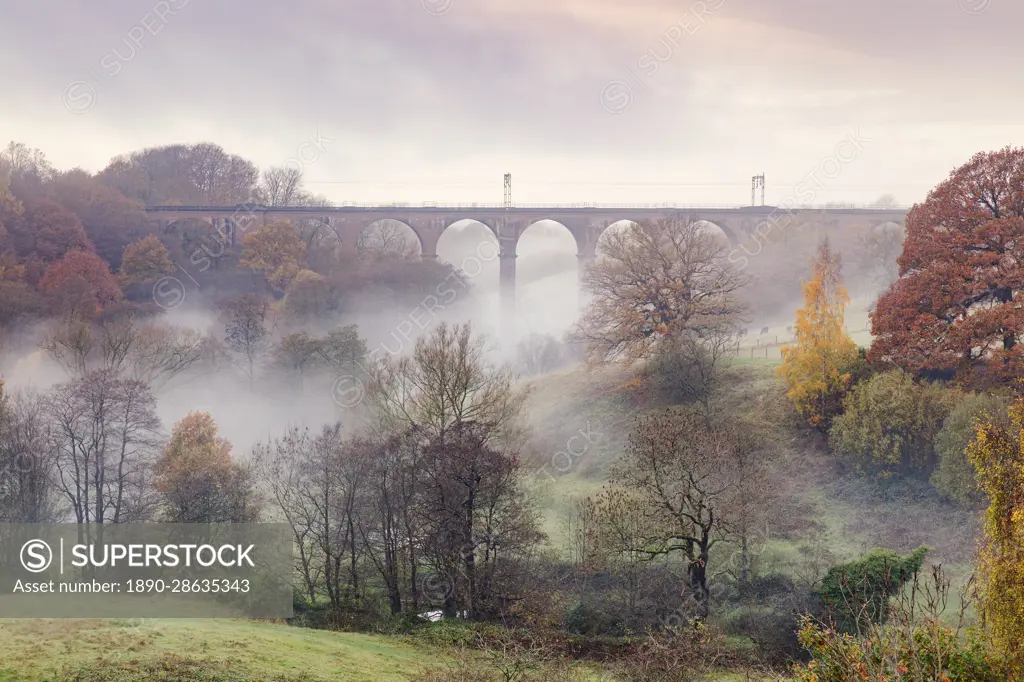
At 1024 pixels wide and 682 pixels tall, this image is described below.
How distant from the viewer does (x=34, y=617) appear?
19531 mm

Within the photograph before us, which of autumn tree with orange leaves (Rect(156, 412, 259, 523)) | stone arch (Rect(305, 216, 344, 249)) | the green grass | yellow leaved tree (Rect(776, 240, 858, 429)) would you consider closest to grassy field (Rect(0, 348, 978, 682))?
the green grass

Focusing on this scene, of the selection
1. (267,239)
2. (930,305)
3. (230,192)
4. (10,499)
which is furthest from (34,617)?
(230,192)

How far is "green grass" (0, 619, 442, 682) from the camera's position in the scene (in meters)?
15.8

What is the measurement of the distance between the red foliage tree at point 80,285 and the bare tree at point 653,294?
3500 centimetres

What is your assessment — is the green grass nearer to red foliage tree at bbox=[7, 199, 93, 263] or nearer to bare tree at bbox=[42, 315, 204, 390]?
bare tree at bbox=[42, 315, 204, 390]

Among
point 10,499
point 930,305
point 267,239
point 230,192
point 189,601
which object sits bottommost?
point 189,601

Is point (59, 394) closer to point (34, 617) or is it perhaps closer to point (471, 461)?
point (34, 617)

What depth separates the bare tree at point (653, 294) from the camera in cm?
3828

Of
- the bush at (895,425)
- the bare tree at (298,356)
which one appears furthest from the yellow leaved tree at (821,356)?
the bare tree at (298,356)

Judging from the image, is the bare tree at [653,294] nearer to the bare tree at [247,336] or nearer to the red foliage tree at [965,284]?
the red foliage tree at [965,284]

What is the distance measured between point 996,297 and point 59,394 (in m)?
33.6

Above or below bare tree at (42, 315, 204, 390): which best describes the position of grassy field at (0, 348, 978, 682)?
below

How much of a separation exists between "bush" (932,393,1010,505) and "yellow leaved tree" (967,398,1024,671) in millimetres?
8474

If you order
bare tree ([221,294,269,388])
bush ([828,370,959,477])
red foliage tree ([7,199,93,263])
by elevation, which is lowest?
bush ([828,370,959,477])
